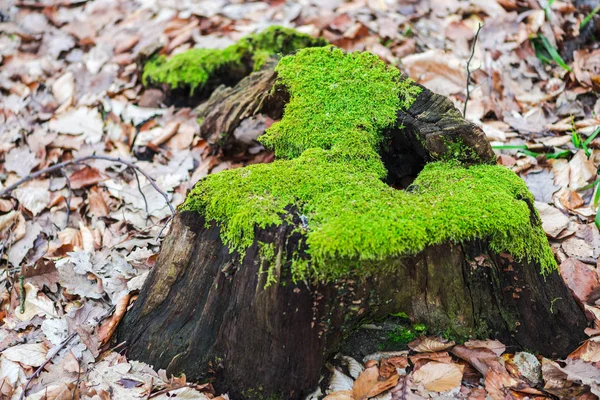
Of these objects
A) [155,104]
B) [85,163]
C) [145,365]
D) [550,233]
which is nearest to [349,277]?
[145,365]

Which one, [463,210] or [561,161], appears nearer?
[463,210]

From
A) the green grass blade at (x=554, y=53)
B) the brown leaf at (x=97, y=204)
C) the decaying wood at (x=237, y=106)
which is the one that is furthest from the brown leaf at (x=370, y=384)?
the green grass blade at (x=554, y=53)

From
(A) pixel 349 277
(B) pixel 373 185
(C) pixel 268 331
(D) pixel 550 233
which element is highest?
(B) pixel 373 185

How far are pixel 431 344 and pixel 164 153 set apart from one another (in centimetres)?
264

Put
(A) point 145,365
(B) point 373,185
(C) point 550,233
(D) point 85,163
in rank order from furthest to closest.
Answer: (D) point 85,163 < (C) point 550,233 < (A) point 145,365 < (B) point 373,185

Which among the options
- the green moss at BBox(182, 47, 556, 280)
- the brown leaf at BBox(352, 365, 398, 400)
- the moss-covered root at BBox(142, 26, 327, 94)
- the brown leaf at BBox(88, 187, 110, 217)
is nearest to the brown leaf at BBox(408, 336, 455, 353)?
the brown leaf at BBox(352, 365, 398, 400)

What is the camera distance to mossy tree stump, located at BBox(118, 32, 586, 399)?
202 centimetres

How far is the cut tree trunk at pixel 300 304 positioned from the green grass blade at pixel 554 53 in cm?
220

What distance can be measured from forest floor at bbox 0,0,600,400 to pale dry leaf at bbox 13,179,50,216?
0.01 metres

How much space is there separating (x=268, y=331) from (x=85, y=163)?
2.58 metres

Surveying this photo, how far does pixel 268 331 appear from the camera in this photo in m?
2.11

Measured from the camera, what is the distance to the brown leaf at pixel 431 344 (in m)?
2.27

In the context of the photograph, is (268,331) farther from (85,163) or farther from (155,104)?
(155,104)

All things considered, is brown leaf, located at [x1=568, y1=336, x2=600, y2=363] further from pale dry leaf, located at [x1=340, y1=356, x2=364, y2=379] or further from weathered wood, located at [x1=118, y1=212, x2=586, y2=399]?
pale dry leaf, located at [x1=340, y1=356, x2=364, y2=379]
